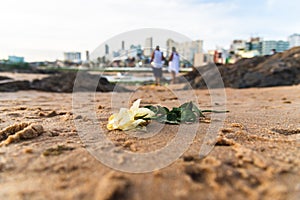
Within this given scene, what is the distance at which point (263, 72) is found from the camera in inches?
322

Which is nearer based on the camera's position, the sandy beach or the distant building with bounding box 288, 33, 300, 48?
the sandy beach

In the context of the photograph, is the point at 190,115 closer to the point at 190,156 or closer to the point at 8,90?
the point at 190,156

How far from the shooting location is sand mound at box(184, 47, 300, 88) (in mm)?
7871

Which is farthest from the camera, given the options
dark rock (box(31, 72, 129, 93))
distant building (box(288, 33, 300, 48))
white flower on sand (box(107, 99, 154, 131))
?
distant building (box(288, 33, 300, 48))

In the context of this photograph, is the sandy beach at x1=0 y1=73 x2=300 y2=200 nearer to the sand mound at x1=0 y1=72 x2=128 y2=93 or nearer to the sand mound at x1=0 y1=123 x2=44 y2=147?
the sand mound at x1=0 y1=123 x2=44 y2=147

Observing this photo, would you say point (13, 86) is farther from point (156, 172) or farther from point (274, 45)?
point (274, 45)

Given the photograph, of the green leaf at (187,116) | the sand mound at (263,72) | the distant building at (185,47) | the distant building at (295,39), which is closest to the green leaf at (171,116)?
the green leaf at (187,116)

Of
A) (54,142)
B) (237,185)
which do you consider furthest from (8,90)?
(237,185)

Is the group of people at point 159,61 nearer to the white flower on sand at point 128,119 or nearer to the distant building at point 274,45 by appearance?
the white flower on sand at point 128,119

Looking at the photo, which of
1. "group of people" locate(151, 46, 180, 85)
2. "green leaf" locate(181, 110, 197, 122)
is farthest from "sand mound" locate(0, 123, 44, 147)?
"group of people" locate(151, 46, 180, 85)

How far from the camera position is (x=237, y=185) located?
78 cm

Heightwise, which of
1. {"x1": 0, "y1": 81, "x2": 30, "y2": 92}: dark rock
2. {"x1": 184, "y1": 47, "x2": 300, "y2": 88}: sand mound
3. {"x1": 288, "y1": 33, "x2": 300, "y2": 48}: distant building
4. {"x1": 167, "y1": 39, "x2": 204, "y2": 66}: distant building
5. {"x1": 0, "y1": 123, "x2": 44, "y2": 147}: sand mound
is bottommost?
{"x1": 0, "y1": 123, "x2": 44, "y2": 147}: sand mound

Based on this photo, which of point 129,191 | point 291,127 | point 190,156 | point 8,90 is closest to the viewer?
point 129,191

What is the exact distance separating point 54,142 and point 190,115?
93 centimetres
